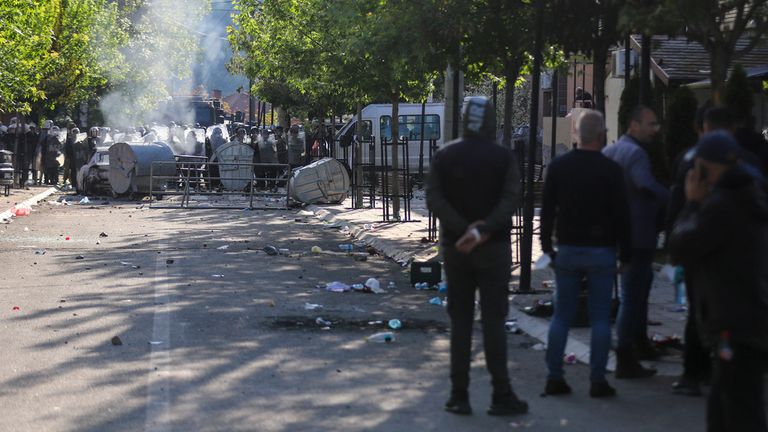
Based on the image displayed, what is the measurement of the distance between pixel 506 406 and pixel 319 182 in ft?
75.7

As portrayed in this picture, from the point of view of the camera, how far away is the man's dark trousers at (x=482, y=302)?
24.8 feet

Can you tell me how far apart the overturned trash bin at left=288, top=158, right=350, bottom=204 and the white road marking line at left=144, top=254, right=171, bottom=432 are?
1646 centimetres

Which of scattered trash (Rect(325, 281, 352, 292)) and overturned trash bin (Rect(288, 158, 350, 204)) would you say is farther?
overturned trash bin (Rect(288, 158, 350, 204))

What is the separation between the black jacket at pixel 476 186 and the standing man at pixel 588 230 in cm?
56

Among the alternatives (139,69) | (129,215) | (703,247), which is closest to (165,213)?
(129,215)

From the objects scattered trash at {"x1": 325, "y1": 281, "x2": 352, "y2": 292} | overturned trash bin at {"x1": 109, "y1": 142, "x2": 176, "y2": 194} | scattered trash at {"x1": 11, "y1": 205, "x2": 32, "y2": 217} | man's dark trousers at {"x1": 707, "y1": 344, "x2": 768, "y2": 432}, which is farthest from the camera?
overturned trash bin at {"x1": 109, "y1": 142, "x2": 176, "y2": 194}

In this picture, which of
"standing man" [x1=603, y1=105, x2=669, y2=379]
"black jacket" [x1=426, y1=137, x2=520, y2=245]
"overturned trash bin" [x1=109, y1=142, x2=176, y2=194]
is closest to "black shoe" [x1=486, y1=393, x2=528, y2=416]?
"black jacket" [x1=426, y1=137, x2=520, y2=245]

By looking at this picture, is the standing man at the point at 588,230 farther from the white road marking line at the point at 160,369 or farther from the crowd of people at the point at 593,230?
the white road marking line at the point at 160,369

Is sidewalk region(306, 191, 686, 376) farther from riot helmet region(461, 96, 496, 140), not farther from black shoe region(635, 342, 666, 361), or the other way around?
riot helmet region(461, 96, 496, 140)

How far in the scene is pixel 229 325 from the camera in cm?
1127

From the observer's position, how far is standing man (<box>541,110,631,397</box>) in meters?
7.95

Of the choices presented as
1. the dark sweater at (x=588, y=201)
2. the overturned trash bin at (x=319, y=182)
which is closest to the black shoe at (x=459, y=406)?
the dark sweater at (x=588, y=201)

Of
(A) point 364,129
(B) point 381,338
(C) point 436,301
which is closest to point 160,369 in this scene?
(B) point 381,338

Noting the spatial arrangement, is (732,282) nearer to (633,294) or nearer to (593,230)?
(593,230)
